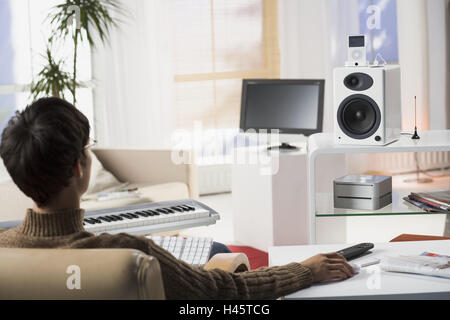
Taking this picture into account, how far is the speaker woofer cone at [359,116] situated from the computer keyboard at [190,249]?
0.76 m

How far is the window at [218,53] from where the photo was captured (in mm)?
6520

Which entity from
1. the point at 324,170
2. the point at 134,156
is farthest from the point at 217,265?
the point at 134,156

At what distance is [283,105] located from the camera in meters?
4.71

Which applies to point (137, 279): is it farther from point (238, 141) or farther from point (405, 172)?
point (405, 172)

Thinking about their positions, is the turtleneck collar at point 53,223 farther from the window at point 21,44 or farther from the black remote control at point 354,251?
the window at point 21,44

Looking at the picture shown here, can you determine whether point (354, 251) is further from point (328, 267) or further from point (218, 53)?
point (218, 53)

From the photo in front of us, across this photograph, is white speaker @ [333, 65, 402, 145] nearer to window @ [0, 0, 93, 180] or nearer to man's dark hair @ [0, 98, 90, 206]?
man's dark hair @ [0, 98, 90, 206]

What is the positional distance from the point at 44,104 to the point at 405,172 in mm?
6198

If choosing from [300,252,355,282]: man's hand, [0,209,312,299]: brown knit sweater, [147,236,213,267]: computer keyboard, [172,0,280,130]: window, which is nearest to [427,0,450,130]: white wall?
[172,0,280,130]: window

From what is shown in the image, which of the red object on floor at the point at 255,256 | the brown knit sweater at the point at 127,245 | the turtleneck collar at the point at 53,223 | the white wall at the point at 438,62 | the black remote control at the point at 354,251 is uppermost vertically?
the white wall at the point at 438,62

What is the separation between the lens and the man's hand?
1.91 metres

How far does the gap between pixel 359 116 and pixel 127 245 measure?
163cm

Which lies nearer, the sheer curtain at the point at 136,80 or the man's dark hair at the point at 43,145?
the man's dark hair at the point at 43,145

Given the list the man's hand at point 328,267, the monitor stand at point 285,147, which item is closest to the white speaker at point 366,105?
the man's hand at point 328,267
